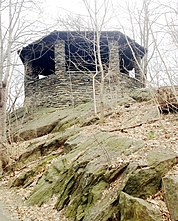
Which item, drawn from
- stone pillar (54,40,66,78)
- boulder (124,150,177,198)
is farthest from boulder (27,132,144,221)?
stone pillar (54,40,66,78)

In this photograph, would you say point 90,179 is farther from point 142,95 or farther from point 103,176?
point 142,95

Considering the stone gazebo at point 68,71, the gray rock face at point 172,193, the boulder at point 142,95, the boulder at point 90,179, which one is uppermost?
the stone gazebo at point 68,71

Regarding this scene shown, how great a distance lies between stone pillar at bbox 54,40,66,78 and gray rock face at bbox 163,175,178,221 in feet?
40.9

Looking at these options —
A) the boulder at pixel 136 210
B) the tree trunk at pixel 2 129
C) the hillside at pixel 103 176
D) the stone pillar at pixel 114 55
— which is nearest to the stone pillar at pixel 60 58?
the stone pillar at pixel 114 55

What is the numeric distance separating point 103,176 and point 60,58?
38.9 ft

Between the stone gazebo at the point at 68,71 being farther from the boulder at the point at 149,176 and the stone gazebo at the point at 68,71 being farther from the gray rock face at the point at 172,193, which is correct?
the gray rock face at the point at 172,193

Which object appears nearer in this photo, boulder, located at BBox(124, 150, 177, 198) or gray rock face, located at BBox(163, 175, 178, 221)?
gray rock face, located at BBox(163, 175, 178, 221)

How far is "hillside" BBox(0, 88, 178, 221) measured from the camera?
4.24m

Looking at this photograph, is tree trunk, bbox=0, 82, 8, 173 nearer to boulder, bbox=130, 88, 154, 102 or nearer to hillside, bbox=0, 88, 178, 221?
hillside, bbox=0, 88, 178, 221

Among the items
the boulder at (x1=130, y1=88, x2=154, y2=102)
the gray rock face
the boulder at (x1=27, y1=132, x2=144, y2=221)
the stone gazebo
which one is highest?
the stone gazebo

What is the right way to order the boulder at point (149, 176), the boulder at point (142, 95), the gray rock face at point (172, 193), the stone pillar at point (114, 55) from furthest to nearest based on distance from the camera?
the stone pillar at point (114, 55) → the boulder at point (142, 95) → the boulder at point (149, 176) → the gray rock face at point (172, 193)

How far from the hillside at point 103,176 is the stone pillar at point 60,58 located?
220 inches

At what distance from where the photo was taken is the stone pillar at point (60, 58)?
16.1m

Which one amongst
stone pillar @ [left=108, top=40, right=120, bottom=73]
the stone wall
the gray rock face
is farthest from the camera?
stone pillar @ [left=108, top=40, right=120, bottom=73]
